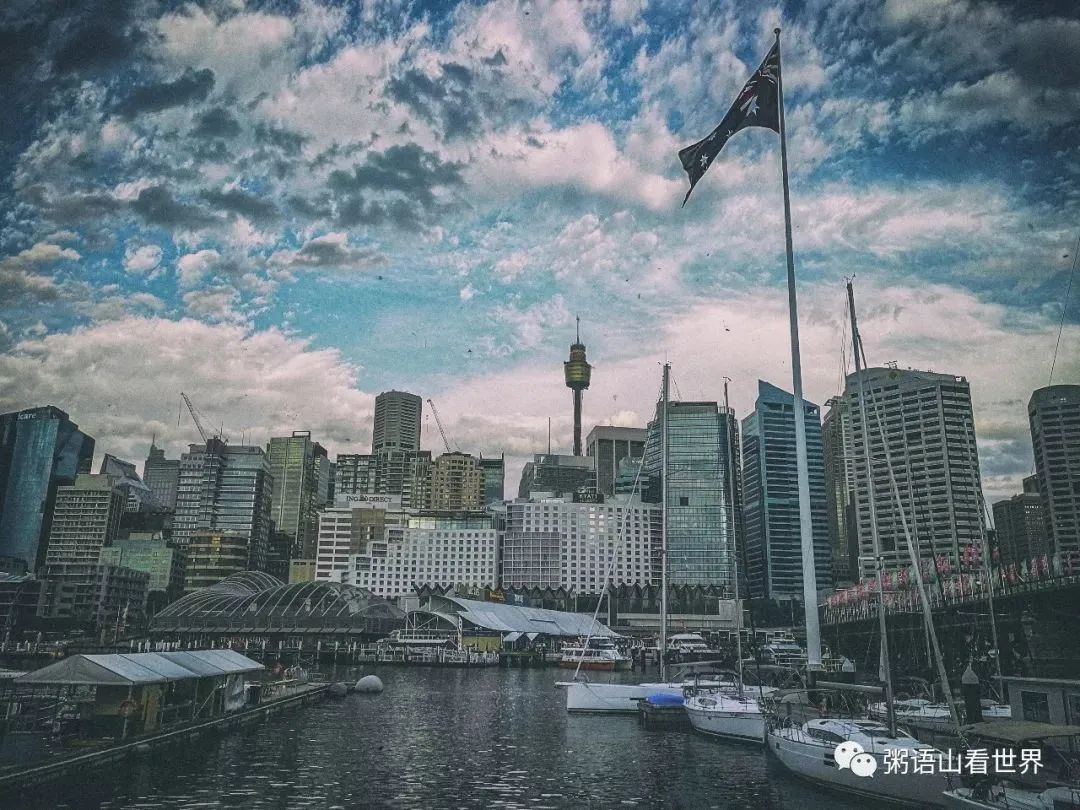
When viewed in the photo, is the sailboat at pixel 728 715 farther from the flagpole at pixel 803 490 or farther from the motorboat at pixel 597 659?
the motorboat at pixel 597 659

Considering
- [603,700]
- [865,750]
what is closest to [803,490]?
[865,750]

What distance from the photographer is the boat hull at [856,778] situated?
108 ft

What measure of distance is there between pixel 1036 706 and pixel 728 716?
23.2 m

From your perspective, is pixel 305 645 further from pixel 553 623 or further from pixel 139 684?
pixel 139 684

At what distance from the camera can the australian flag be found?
41.8 metres

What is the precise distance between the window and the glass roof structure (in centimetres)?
14266

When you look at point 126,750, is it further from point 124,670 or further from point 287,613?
point 287,613

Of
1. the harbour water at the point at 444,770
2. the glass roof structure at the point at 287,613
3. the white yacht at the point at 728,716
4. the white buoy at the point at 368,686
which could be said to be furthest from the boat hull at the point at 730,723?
the glass roof structure at the point at 287,613

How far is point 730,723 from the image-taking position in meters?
55.7

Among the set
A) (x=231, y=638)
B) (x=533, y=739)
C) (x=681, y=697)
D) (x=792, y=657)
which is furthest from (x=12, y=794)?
(x=231, y=638)

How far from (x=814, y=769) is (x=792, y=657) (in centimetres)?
12618

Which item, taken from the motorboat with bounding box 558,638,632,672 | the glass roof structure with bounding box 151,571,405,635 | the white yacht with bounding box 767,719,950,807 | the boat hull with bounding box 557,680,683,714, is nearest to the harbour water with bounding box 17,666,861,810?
the white yacht with bounding box 767,719,950,807

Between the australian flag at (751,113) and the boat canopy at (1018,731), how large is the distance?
27348mm

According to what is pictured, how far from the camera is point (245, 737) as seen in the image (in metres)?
54.8
